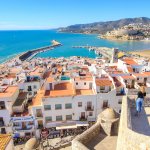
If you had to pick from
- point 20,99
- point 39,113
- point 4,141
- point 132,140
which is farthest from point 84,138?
Answer: point 20,99

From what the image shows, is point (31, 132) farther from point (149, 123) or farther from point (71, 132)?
point (149, 123)

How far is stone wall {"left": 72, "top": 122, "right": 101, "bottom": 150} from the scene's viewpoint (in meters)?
12.1

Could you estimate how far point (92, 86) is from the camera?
3600cm

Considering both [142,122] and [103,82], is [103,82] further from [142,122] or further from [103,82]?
[142,122]

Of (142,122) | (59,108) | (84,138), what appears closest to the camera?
(142,122)

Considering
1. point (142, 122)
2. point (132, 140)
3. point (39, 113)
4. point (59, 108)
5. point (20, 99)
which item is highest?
point (132, 140)

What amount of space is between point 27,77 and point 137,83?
2051 centimetres

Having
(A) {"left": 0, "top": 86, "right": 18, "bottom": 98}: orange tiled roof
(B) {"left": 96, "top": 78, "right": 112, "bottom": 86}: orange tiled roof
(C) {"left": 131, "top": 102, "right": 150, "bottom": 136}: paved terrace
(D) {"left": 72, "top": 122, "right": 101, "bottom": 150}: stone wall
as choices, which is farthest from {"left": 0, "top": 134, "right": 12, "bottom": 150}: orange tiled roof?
(B) {"left": 96, "top": 78, "right": 112, "bottom": 86}: orange tiled roof

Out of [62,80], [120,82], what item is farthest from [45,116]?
[120,82]

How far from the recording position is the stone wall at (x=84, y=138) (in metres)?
12.1

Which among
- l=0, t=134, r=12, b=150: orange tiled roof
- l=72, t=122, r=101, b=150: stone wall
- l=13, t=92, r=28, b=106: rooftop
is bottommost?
l=13, t=92, r=28, b=106: rooftop

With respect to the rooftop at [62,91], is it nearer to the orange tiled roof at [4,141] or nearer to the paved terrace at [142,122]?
the orange tiled roof at [4,141]

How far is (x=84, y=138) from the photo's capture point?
13008 mm

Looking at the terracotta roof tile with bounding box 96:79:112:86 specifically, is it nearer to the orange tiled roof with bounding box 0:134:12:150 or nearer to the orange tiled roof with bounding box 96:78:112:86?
the orange tiled roof with bounding box 96:78:112:86
